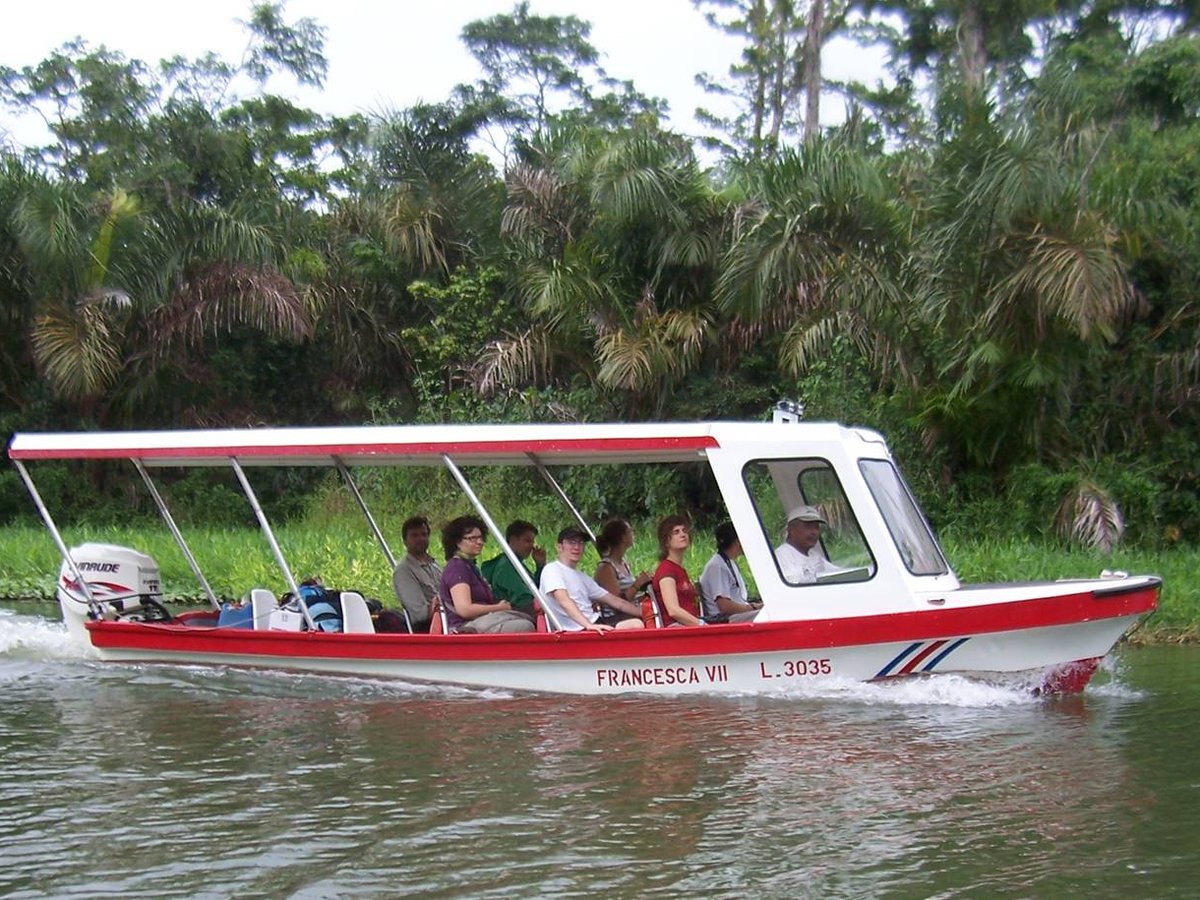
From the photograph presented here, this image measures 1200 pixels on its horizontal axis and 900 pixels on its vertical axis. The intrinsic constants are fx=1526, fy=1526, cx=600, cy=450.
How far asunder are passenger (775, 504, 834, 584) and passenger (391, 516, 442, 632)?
102 inches

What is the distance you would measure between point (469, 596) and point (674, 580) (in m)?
1.42

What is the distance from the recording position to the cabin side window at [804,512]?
9.77 meters

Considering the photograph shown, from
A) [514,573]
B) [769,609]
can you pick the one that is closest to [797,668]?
[769,609]

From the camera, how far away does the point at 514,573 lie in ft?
36.5

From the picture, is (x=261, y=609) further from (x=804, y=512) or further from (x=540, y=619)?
(x=804, y=512)

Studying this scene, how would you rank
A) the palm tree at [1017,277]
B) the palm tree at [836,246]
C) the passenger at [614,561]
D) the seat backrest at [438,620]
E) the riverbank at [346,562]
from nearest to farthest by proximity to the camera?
1. the seat backrest at [438,620]
2. the passenger at [614,561]
3. the riverbank at [346,562]
4. the palm tree at [1017,277]
5. the palm tree at [836,246]

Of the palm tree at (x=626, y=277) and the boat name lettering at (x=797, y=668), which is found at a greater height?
the palm tree at (x=626, y=277)

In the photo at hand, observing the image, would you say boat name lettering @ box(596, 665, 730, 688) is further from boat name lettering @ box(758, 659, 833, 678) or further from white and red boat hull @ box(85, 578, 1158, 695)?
boat name lettering @ box(758, 659, 833, 678)

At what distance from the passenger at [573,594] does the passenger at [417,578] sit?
99cm

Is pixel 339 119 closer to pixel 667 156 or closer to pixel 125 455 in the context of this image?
pixel 667 156

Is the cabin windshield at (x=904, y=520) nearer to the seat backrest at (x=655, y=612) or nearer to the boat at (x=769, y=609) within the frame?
the boat at (x=769, y=609)

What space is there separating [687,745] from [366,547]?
837cm

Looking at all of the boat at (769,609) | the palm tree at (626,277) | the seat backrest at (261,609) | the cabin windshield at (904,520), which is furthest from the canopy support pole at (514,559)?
the palm tree at (626,277)

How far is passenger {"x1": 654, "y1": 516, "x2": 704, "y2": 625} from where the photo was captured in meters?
10.1
